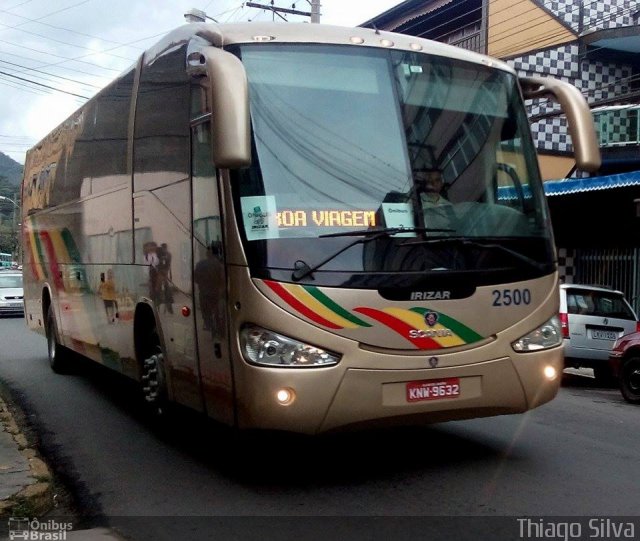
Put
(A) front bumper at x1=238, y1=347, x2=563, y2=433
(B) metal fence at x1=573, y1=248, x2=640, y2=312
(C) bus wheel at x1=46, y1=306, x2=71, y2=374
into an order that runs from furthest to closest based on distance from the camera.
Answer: (B) metal fence at x1=573, y1=248, x2=640, y2=312 < (C) bus wheel at x1=46, y1=306, x2=71, y2=374 < (A) front bumper at x1=238, y1=347, x2=563, y2=433

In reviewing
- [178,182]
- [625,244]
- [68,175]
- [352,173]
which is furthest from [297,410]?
[625,244]

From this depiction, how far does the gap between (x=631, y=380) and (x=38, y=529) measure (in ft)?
25.7

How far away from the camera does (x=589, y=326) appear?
12.3 m

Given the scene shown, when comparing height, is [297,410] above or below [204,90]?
below

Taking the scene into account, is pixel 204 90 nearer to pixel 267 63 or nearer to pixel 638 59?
pixel 267 63

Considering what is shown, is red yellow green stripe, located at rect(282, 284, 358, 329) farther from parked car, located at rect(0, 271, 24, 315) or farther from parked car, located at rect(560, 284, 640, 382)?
parked car, located at rect(0, 271, 24, 315)

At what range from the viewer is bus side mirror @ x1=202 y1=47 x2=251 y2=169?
4922 mm

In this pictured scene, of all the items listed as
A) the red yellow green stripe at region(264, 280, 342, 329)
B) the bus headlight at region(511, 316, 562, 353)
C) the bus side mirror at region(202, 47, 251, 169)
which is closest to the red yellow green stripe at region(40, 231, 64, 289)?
the red yellow green stripe at region(264, 280, 342, 329)

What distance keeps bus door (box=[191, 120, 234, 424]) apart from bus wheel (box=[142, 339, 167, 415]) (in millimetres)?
1158

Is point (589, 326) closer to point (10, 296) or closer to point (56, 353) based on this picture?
point (56, 353)

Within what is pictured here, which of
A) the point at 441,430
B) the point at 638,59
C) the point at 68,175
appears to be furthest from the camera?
the point at 638,59

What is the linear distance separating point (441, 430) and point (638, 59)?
1711cm

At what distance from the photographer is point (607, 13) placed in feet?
70.3

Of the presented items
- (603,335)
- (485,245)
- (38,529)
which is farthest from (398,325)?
(603,335)
